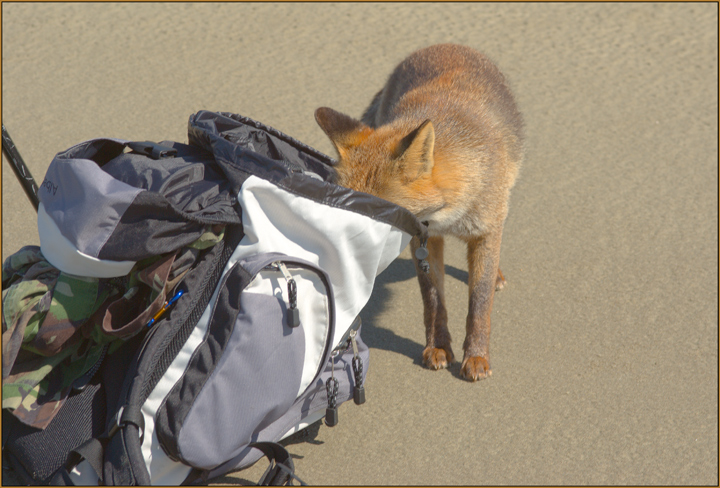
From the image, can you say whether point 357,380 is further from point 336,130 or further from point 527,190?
point 527,190

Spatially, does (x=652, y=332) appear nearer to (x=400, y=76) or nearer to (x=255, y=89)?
(x=400, y=76)

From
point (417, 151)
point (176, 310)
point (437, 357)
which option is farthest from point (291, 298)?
point (437, 357)

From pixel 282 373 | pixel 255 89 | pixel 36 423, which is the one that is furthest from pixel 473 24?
pixel 36 423

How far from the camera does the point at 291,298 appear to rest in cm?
232

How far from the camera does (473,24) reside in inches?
259

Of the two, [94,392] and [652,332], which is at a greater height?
[94,392]

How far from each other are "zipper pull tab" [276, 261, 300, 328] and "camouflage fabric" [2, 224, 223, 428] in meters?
0.31

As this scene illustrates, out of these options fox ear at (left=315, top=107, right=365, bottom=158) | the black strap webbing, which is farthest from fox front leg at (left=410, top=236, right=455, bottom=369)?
the black strap webbing

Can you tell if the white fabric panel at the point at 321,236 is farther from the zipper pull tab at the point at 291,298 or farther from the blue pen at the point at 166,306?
the blue pen at the point at 166,306

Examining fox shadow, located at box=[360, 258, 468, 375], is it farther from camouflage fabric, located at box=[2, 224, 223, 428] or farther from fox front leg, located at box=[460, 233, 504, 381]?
camouflage fabric, located at box=[2, 224, 223, 428]

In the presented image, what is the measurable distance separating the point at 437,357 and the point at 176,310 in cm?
149

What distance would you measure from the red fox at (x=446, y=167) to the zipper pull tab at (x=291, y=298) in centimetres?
70

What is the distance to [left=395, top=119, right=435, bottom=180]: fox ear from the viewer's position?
2762mm

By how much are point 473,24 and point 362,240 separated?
15.8ft
